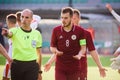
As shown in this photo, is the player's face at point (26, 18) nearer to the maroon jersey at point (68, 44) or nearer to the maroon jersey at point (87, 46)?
the maroon jersey at point (68, 44)

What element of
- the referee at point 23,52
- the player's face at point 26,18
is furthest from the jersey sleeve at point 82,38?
the player's face at point 26,18

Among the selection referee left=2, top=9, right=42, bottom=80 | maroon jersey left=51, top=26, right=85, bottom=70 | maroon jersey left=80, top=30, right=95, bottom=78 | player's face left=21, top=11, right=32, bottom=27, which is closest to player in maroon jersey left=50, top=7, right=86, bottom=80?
maroon jersey left=51, top=26, right=85, bottom=70

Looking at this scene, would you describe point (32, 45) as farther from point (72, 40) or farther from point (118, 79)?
point (118, 79)

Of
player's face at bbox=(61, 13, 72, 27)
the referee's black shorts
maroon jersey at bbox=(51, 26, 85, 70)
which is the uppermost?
player's face at bbox=(61, 13, 72, 27)

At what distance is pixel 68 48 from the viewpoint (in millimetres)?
7594

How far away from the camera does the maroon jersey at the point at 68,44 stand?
7566 millimetres

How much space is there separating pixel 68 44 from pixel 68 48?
7 centimetres

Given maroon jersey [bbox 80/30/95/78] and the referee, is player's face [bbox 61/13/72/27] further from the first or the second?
the referee

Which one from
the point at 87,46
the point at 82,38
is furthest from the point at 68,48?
the point at 87,46

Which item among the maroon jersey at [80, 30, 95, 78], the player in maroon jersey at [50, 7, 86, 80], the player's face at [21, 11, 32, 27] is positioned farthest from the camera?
Answer: the maroon jersey at [80, 30, 95, 78]

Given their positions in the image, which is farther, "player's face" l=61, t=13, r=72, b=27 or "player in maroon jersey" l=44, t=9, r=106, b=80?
"player in maroon jersey" l=44, t=9, r=106, b=80

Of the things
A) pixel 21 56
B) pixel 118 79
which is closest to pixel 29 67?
pixel 21 56

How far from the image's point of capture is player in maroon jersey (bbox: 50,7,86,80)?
7.56m

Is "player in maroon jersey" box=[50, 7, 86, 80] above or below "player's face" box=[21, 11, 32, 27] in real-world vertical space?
below
